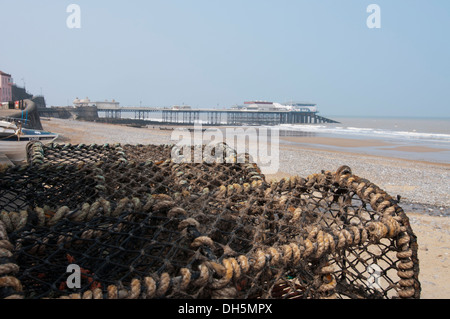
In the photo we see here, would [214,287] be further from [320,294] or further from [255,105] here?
[255,105]

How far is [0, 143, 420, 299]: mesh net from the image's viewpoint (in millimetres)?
1259

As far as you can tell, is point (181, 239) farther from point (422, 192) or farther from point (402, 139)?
point (402, 139)

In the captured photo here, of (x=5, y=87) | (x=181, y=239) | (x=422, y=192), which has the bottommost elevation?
(x=422, y=192)

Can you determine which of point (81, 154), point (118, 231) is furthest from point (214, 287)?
point (81, 154)

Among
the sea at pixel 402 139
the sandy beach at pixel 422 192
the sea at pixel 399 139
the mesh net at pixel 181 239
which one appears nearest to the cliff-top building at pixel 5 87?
the sea at pixel 399 139

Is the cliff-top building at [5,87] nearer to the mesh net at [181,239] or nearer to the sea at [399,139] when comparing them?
the sea at [399,139]

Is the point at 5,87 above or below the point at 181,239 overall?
above

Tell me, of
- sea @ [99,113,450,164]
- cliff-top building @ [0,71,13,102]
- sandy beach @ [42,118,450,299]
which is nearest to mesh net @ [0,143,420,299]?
sandy beach @ [42,118,450,299]

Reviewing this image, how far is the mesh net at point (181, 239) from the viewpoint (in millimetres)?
1259

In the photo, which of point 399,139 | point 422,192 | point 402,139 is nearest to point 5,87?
point 399,139

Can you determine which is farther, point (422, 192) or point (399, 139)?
point (399, 139)

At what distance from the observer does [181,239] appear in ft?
4.90

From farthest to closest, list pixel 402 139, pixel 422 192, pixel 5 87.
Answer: pixel 5 87, pixel 402 139, pixel 422 192

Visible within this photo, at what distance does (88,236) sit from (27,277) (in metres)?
0.32
